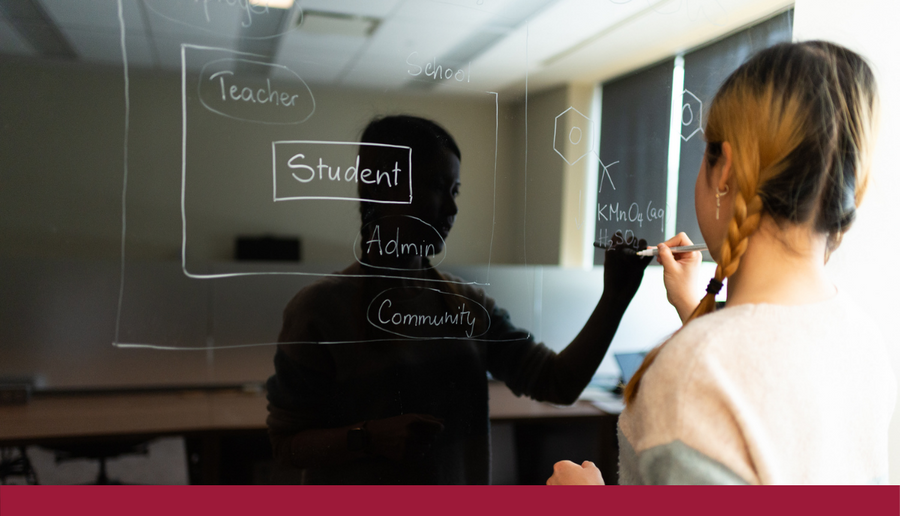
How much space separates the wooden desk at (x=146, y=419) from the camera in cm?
95

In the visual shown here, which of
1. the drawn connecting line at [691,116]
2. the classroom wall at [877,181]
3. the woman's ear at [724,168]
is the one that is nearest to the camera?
the woman's ear at [724,168]

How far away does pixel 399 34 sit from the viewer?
1091 mm

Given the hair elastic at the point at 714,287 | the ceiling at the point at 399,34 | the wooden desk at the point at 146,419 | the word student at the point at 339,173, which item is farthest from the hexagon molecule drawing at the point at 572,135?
the wooden desk at the point at 146,419

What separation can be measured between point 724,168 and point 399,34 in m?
0.64

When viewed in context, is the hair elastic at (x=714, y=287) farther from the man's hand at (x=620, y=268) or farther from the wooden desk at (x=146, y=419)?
the wooden desk at (x=146, y=419)

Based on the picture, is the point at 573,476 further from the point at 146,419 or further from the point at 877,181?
the point at 877,181

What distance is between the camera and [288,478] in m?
1.08

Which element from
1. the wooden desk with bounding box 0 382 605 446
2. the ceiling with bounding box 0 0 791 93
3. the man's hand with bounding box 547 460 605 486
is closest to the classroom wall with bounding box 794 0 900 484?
the ceiling with bounding box 0 0 791 93

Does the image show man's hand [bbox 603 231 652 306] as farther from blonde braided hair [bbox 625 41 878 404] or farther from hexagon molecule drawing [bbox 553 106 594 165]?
blonde braided hair [bbox 625 41 878 404]

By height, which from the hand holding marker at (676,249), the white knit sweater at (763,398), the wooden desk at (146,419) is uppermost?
the hand holding marker at (676,249)

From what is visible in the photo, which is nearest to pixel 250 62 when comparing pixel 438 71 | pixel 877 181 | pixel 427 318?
pixel 438 71

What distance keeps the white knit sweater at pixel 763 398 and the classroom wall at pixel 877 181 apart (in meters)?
0.92

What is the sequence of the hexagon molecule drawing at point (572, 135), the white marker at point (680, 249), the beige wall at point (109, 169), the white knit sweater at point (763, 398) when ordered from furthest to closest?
the hexagon molecule drawing at point (572, 135) → the white marker at point (680, 249) → the beige wall at point (109, 169) → the white knit sweater at point (763, 398)

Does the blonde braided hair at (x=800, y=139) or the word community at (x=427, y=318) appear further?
the word community at (x=427, y=318)
